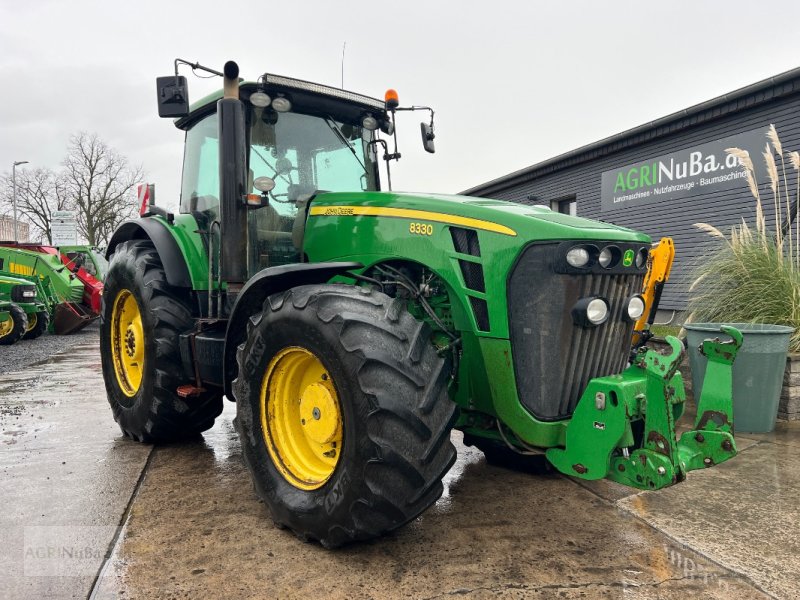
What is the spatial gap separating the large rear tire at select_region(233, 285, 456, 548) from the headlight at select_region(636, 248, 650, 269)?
1098 mm

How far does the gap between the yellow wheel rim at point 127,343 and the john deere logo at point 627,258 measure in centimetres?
331

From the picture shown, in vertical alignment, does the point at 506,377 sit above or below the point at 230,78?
below

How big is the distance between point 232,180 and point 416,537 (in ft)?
6.74

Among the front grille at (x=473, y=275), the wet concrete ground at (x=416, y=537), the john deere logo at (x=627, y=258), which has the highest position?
the john deere logo at (x=627, y=258)

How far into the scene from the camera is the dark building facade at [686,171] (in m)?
8.72

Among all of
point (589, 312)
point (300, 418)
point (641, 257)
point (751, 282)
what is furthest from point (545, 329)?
point (751, 282)

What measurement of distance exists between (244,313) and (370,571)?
1.48 m

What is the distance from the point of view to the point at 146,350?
159 inches

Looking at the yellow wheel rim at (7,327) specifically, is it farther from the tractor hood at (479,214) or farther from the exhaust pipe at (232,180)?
the tractor hood at (479,214)

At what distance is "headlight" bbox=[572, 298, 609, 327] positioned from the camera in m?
2.62

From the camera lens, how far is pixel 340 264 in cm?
291

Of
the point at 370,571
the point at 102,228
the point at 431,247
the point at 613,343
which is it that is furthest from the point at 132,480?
the point at 102,228

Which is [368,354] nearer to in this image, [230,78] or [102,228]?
[230,78]

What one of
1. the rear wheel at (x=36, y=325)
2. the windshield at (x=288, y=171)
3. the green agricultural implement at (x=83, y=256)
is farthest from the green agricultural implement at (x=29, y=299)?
the windshield at (x=288, y=171)
